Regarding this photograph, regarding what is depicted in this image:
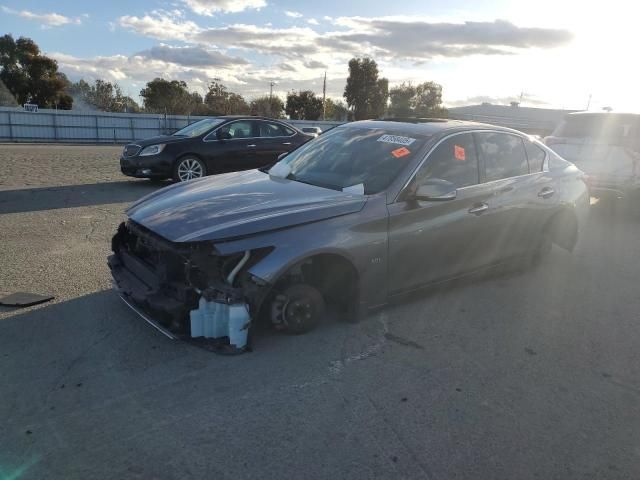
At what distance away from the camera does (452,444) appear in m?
2.79

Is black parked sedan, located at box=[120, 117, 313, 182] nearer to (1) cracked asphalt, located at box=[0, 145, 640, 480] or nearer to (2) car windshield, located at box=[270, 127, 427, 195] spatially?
(1) cracked asphalt, located at box=[0, 145, 640, 480]

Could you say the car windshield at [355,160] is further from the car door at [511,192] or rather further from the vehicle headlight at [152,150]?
the vehicle headlight at [152,150]

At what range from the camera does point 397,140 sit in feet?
15.2

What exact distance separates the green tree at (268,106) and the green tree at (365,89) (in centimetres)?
906

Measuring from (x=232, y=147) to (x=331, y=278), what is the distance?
7398mm

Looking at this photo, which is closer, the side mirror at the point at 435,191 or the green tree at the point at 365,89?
the side mirror at the point at 435,191

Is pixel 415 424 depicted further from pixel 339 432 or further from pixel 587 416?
pixel 587 416

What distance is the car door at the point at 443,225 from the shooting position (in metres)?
4.16

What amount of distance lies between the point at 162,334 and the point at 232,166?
291 inches

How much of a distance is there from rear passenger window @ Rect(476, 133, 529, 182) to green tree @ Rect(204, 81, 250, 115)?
51384mm

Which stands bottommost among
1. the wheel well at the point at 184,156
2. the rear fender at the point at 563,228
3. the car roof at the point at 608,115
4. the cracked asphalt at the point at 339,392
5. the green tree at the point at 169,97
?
the cracked asphalt at the point at 339,392

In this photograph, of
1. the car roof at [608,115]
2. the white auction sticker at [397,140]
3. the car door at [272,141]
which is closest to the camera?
the white auction sticker at [397,140]

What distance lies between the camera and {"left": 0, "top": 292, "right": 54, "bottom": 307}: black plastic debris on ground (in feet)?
14.1

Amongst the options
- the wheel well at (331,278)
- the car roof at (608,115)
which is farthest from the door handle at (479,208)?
the car roof at (608,115)
